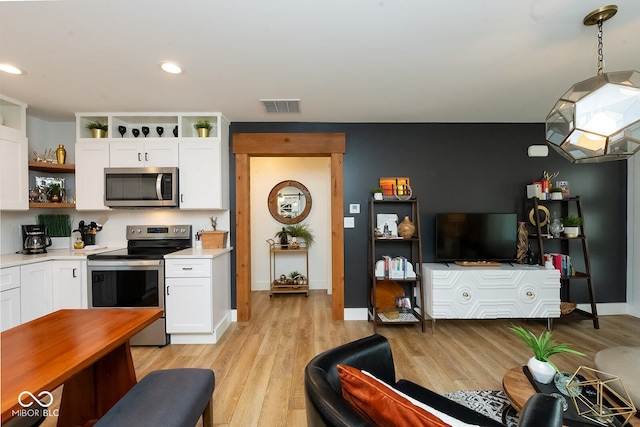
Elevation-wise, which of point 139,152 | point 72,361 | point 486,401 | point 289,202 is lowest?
point 486,401

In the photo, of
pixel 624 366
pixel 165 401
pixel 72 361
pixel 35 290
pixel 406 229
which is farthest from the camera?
pixel 406 229

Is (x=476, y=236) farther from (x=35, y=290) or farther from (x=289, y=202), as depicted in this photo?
(x=35, y=290)

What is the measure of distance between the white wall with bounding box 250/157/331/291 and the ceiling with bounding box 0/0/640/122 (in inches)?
78.2

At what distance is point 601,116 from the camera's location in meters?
1.51

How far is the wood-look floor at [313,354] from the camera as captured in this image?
200 cm

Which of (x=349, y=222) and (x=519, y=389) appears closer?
(x=519, y=389)

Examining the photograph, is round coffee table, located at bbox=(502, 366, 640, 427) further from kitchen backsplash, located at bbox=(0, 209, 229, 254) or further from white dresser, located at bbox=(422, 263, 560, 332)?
kitchen backsplash, located at bbox=(0, 209, 229, 254)

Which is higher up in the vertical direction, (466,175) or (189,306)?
(466,175)

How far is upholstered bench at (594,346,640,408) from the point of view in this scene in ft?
4.61

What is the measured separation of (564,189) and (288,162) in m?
3.91

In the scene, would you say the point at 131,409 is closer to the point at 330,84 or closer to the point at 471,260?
the point at 330,84

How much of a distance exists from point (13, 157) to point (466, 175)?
4.90 m

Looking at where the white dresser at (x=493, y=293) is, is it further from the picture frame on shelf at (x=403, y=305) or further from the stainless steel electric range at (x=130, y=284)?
the stainless steel electric range at (x=130, y=284)

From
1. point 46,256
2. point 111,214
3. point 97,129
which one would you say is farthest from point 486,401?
point 97,129
